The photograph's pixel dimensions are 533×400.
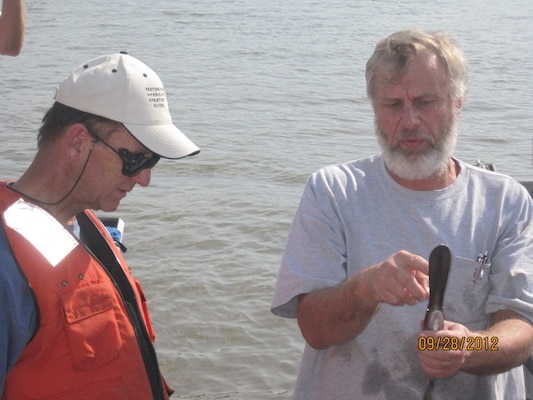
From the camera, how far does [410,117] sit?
10.9ft

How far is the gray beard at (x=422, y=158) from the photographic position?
3.31 m

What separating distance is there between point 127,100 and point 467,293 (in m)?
1.30

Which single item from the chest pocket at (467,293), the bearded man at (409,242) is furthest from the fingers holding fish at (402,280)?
the chest pocket at (467,293)

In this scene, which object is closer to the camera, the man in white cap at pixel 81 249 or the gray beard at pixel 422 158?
the man in white cap at pixel 81 249

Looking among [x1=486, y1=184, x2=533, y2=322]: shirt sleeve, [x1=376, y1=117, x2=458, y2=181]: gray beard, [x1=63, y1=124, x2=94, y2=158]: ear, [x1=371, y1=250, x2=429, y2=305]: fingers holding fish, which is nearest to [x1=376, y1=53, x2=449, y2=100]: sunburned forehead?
[x1=376, y1=117, x2=458, y2=181]: gray beard

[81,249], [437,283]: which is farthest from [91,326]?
[437,283]

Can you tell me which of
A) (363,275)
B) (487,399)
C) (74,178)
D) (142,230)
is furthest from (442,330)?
(142,230)

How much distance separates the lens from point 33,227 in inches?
102

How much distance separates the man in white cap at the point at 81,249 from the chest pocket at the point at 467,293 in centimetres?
98

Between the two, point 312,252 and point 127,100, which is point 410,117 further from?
point 127,100

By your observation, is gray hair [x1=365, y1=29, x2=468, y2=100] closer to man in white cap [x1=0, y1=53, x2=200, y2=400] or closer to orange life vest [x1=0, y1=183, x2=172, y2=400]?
man in white cap [x1=0, y1=53, x2=200, y2=400]

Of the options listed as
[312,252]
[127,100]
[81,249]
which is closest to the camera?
[81,249]
